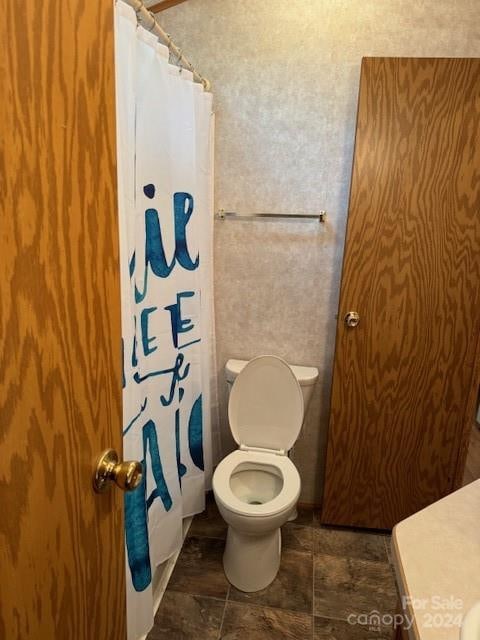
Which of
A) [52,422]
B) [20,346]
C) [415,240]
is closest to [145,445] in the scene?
[52,422]

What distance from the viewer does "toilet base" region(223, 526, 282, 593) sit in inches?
65.6

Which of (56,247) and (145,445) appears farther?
(145,445)

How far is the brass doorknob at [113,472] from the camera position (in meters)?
0.69

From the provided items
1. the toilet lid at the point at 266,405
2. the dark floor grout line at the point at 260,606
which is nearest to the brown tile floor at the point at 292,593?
the dark floor grout line at the point at 260,606

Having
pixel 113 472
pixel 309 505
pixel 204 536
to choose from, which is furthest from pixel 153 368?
pixel 309 505

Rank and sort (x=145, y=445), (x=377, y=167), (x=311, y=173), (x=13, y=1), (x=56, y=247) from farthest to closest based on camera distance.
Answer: (x=311, y=173) < (x=377, y=167) < (x=145, y=445) < (x=56, y=247) < (x=13, y=1)

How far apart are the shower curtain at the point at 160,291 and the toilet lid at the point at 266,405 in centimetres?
16

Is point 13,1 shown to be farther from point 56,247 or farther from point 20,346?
point 20,346

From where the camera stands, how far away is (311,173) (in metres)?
1.85

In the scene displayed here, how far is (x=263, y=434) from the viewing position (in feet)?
6.30

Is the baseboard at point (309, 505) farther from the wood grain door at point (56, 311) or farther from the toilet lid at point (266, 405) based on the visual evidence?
the wood grain door at point (56, 311)

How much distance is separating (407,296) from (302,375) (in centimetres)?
59

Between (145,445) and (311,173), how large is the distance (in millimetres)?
1372

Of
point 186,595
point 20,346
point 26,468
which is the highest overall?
point 20,346
